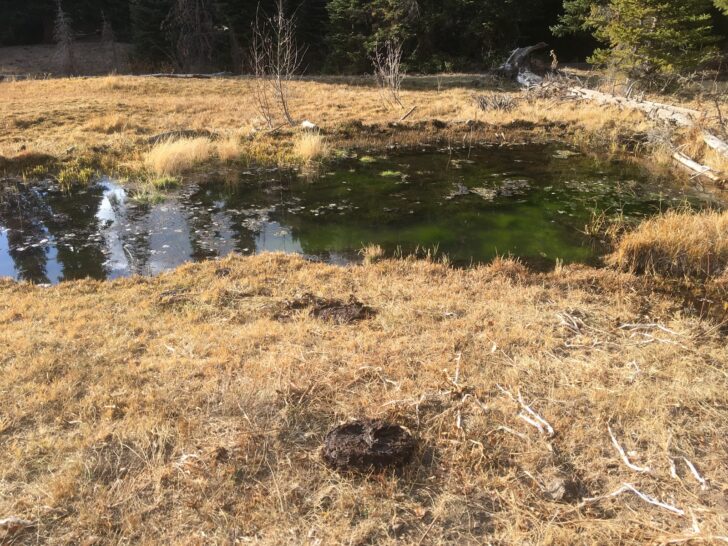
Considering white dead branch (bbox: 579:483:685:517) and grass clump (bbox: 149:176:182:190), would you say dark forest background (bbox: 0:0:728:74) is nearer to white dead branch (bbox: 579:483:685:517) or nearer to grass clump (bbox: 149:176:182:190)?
grass clump (bbox: 149:176:182:190)

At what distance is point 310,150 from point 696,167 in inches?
336

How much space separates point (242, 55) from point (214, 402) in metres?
26.6

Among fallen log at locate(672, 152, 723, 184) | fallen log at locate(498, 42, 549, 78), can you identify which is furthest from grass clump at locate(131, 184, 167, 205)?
fallen log at locate(498, 42, 549, 78)

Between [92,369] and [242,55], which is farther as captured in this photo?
[242,55]

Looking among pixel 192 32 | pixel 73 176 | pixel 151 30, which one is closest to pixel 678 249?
pixel 73 176

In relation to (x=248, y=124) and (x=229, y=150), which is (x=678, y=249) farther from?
(x=248, y=124)

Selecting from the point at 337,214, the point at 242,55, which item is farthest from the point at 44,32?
the point at 337,214

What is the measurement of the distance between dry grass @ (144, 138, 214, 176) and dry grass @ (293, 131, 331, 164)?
205 cm

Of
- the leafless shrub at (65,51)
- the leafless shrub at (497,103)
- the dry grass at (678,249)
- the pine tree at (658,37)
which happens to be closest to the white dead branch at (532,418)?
the dry grass at (678,249)

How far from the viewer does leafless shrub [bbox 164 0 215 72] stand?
81.6 feet

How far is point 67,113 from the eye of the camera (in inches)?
604

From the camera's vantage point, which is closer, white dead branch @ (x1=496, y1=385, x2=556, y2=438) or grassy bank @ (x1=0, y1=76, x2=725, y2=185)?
white dead branch @ (x1=496, y1=385, x2=556, y2=438)

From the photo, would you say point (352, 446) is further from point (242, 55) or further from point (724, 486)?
point (242, 55)

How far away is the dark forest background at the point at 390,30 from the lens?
2425 cm
